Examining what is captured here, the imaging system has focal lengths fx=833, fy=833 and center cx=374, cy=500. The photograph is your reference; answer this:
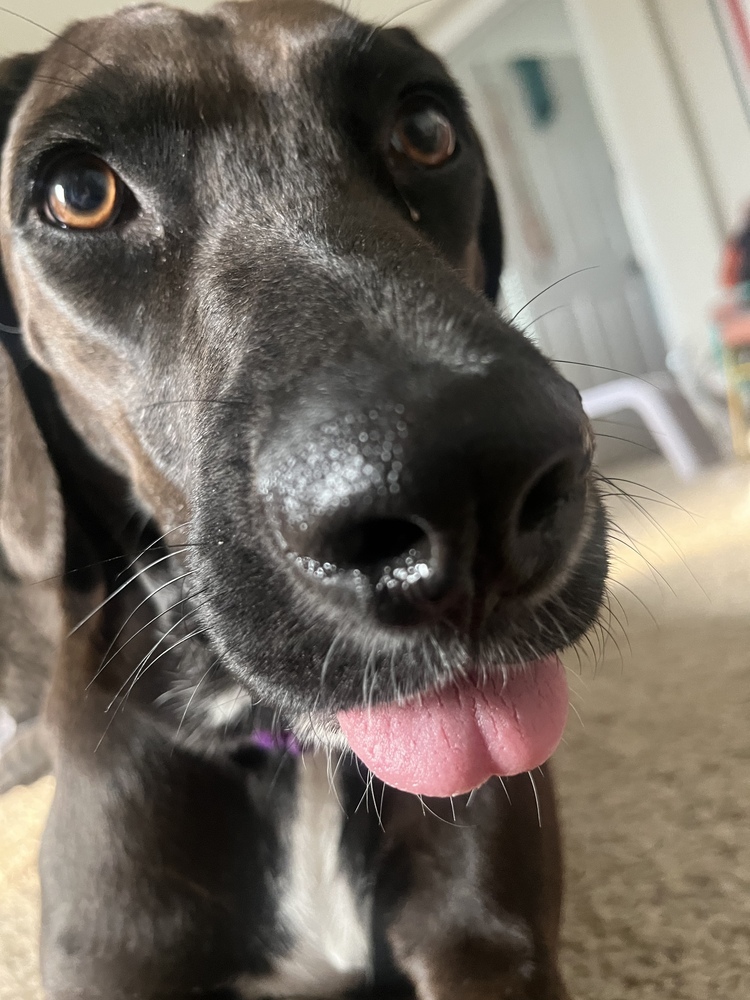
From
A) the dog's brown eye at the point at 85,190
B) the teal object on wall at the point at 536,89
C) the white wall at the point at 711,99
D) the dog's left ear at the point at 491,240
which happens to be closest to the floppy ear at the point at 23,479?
the dog's brown eye at the point at 85,190

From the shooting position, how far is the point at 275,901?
0.90 metres

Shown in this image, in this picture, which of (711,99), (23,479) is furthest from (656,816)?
(711,99)

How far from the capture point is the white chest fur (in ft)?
2.90

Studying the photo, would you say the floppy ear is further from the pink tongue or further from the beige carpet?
the beige carpet

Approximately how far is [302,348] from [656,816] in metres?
0.90

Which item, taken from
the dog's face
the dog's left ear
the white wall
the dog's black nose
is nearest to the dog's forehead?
the dog's face

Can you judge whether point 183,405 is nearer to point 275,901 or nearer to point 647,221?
point 275,901

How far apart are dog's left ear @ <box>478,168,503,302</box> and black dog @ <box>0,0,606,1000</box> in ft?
0.57

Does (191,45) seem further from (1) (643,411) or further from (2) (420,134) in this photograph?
(1) (643,411)

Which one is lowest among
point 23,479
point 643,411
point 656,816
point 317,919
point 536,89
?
point 643,411

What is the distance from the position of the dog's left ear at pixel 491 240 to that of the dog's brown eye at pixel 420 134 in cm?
23

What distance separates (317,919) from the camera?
896 mm

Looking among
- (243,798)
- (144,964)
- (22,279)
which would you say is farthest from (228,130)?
(144,964)

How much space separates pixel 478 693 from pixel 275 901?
42cm
